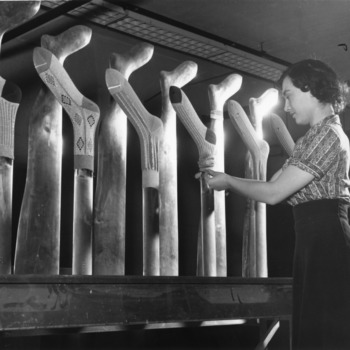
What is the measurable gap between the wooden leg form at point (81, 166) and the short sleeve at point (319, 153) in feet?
1.77

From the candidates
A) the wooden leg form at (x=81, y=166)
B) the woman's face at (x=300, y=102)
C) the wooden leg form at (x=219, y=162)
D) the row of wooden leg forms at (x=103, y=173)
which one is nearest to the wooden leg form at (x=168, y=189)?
the row of wooden leg forms at (x=103, y=173)

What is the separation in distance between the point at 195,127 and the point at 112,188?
12.9 inches

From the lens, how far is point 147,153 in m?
1.80

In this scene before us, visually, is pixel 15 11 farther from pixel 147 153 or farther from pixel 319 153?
pixel 319 153

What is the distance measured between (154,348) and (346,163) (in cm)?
105

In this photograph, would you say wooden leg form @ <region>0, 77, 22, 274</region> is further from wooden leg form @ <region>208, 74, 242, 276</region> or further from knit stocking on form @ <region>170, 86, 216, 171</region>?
wooden leg form @ <region>208, 74, 242, 276</region>

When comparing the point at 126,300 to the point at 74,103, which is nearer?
the point at 126,300

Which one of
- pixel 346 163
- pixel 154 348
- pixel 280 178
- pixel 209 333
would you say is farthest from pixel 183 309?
pixel 209 333

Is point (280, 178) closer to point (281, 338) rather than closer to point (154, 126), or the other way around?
point (154, 126)

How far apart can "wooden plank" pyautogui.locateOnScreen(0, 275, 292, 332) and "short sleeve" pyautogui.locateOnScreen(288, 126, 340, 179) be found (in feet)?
1.14

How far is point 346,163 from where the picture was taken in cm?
142

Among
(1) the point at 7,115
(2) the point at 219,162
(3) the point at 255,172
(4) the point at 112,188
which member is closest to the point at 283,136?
(3) the point at 255,172

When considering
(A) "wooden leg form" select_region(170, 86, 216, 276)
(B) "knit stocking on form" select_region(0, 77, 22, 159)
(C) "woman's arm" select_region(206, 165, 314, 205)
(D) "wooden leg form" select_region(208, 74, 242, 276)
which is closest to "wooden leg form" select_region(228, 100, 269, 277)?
(D) "wooden leg form" select_region(208, 74, 242, 276)

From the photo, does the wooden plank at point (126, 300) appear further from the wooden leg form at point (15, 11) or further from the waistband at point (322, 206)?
the wooden leg form at point (15, 11)
